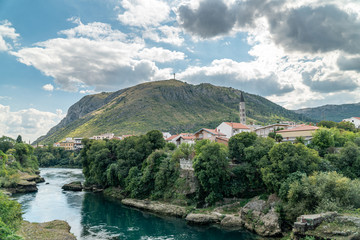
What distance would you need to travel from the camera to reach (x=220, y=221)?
32.3 m

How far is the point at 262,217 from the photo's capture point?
29.4 metres

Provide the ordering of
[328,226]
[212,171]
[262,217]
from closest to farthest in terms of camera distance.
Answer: [328,226], [262,217], [212,171]

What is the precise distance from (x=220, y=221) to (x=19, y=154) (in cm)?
6865

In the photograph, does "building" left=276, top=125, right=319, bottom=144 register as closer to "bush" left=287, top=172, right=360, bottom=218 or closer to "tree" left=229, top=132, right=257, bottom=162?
"tree" left=229, top=132, right=257, bottom=162

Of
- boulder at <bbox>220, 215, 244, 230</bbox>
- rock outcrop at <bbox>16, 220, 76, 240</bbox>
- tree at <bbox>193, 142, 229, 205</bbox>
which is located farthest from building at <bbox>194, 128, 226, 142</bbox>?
rock outcrop at <bbox>16, 220, 76, 240</bbox>

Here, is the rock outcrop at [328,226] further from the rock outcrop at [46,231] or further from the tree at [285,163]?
the rock outcrop at [46,231]

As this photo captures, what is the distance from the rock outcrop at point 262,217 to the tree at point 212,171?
538 cm

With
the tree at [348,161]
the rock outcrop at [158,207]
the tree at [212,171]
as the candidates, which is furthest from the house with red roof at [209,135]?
the tree at [348,161]

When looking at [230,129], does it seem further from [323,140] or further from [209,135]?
[323,140]

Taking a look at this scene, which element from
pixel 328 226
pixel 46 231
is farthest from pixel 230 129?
pixel 46 231

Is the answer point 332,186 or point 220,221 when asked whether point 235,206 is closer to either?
point 220,221

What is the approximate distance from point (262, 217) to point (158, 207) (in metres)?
17.2

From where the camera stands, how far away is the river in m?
29.2

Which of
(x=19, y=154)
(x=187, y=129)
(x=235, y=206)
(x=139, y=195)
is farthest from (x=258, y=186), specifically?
(x=187, y=129)
